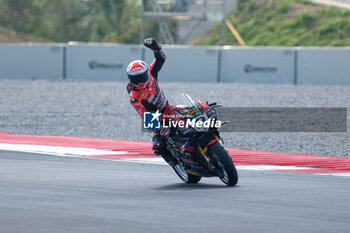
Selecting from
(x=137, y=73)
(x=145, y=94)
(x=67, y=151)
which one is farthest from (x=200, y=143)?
(x=67, y=151)

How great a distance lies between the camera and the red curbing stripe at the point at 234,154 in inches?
467

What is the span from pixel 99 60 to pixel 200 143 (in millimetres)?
25825

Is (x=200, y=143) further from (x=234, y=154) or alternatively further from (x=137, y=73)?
(x=234, y=154)

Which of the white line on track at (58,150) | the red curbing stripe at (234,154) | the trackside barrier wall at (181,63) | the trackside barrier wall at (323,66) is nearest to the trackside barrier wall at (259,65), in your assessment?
the trackside barrier wall at (181,63)

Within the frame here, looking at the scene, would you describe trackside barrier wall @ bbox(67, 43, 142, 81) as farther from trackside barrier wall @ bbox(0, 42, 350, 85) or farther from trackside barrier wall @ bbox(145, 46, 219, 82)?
trackside barrier wall @ bbox(145, 46, 219, 82)

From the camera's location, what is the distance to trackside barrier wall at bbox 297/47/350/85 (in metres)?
32.3

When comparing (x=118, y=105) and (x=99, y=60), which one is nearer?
(x=118, y=105)

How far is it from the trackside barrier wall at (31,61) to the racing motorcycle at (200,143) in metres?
25.6

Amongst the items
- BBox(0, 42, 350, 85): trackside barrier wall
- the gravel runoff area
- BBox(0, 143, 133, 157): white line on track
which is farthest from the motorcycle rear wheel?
BBox(0, 42, 350, 85): trackside barrier wall

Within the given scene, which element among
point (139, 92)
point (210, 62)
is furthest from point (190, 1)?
point (139, 92)

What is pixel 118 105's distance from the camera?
23719mm

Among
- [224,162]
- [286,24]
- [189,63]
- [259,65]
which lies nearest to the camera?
[224,162]

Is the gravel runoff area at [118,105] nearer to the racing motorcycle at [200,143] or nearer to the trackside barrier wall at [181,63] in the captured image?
the trackside barrier wall at [181,63]

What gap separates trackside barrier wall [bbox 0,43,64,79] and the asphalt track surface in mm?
23538
